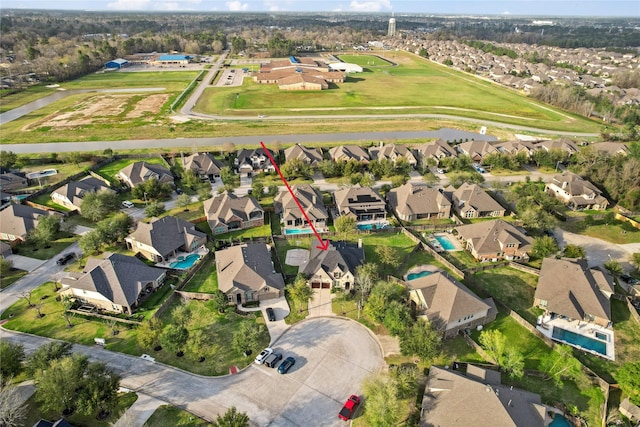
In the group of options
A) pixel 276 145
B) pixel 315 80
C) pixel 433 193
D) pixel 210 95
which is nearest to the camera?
pixel 433 193

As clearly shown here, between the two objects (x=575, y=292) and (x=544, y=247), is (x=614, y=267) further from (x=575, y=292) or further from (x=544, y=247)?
(x=575, y=292)

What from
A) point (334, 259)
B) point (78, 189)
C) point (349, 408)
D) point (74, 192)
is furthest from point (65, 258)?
point (349, 408)

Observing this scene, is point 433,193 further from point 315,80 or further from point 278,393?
point 315,80

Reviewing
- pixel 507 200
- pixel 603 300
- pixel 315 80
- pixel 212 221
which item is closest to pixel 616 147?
pixel 507 200

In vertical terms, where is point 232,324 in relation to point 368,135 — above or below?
below

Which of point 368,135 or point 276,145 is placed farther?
point 368,135

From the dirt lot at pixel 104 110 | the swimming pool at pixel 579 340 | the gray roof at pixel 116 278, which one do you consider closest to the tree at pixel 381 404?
the swimming pool at pixel 579 340
